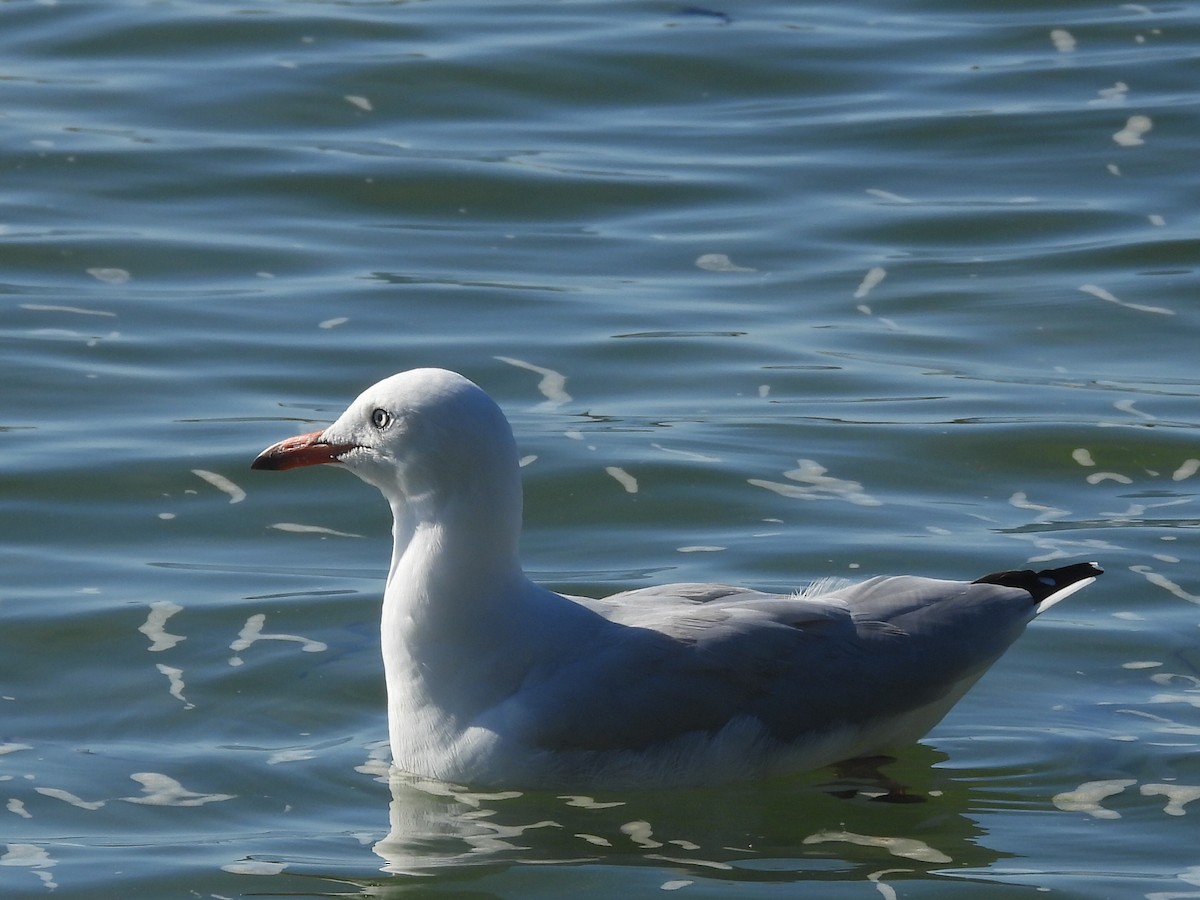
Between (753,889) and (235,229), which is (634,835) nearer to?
(753,889)

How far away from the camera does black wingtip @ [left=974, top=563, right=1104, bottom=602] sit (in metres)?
6.66

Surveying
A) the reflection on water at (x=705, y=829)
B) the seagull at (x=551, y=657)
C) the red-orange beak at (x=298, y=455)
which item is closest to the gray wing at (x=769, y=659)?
the seagull at (x=551, y=657)

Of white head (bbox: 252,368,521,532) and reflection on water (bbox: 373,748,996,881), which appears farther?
white head (bbox: 252,368,521,532)

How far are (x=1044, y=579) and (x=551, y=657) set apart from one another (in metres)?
1.60

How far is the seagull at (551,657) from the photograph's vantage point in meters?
6.09

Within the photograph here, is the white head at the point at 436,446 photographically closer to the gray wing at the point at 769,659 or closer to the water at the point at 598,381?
the gray wing at the point at 769,659

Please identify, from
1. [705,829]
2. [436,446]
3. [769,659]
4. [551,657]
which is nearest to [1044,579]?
[769,659]

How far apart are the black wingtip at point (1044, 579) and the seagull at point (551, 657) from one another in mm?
370

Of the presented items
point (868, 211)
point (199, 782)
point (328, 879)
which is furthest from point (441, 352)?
point (328, 879)

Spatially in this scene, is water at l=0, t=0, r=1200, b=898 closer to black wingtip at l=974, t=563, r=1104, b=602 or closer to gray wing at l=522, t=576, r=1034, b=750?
gray wing at l=522, t=576, r=1034, b=750

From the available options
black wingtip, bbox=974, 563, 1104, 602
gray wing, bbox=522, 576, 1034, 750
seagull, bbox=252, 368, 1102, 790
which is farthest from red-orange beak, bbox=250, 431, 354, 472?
black wingtip, bbox=974, 563, 1104, 602

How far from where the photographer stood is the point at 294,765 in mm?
6543

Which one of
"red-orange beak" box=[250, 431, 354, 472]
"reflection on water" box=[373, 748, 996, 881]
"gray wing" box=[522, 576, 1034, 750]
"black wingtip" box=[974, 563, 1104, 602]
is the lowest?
"reflection on water" box=[373, 748, 996, 881]

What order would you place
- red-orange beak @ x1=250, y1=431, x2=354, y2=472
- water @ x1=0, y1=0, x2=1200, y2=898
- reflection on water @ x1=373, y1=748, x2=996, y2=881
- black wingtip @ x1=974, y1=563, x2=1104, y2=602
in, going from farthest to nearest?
black wingtip @ x1=974, y1=563, x2=1104, y2=602, red-orange beak @ x1=250, y1=431, x2=354, y2=472, water @ x1=0, y1=0, x2=1200, y2=898, reflection on water @ x1=373, y1=748, x2=996, y2=881
